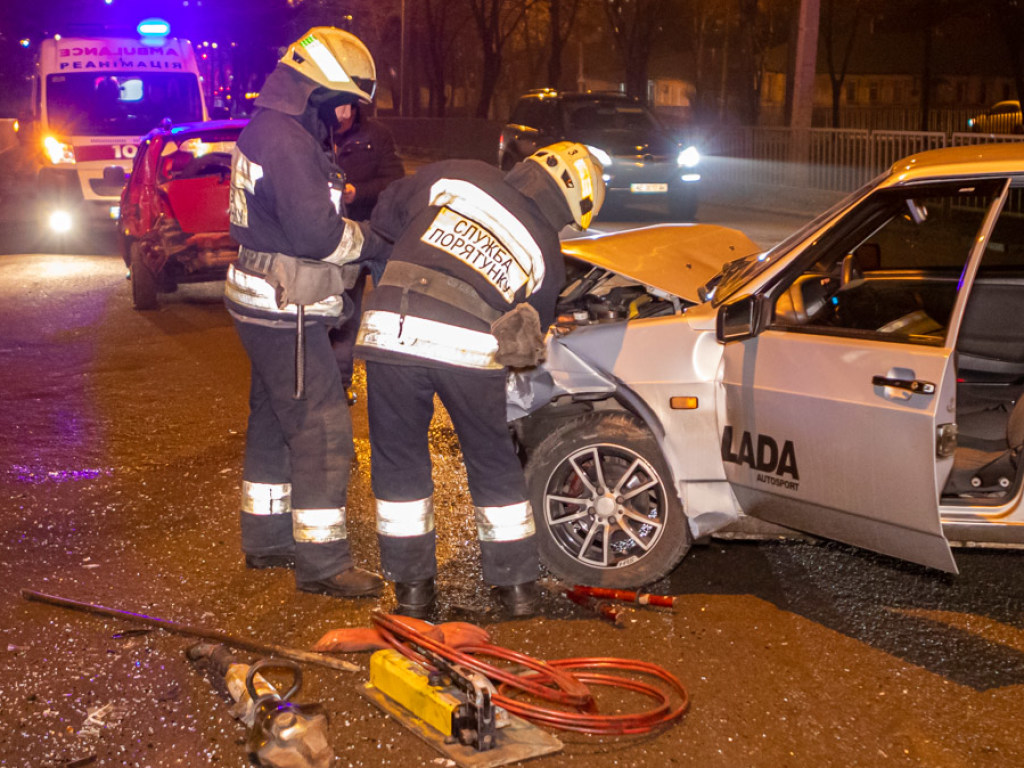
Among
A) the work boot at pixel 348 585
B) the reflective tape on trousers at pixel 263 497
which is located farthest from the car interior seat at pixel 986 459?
the reflective tape on trousers at pixel 263 497

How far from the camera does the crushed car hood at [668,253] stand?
16.9 ft

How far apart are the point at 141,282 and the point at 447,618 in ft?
25.0

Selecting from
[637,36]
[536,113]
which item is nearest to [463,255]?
[536,113]

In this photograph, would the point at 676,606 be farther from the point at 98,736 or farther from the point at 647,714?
the point at 98,736

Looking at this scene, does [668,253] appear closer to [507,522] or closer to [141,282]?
[507,522]

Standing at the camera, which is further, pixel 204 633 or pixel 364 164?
pixel 364 164

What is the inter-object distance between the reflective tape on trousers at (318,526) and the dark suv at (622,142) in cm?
1347

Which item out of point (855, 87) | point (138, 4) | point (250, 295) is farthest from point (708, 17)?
point (250, 295)

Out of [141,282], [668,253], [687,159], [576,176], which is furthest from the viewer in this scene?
[687,159]

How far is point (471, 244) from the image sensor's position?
4.40 m

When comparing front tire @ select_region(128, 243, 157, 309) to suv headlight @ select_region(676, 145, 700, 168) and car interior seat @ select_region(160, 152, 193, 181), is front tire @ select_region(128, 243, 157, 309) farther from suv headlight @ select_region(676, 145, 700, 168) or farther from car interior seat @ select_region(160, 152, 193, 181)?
suv headlight @ select_region(676, 145, 700, 168)

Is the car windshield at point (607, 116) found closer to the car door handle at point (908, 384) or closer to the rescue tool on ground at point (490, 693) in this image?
the car door handle at point (908, 384)

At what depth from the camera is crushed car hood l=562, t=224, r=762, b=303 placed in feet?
16.9

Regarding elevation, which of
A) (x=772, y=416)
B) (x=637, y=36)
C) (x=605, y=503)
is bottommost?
(x=605, y=503)
